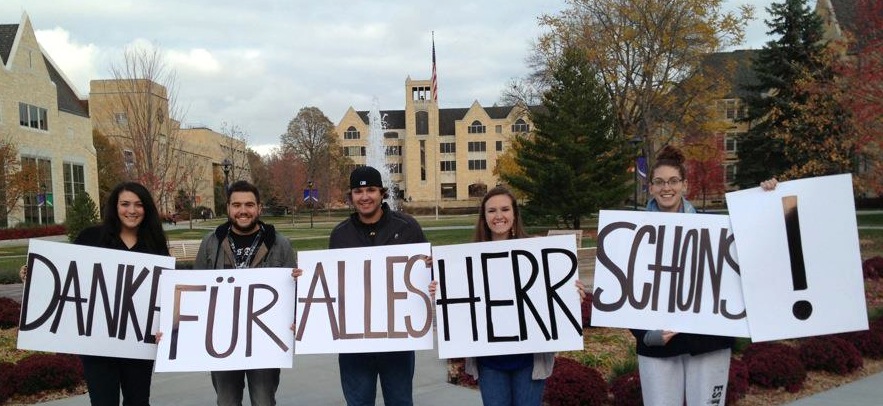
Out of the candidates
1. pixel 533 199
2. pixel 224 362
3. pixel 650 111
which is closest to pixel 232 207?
pixel 224 362

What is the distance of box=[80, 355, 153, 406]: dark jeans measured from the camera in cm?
397

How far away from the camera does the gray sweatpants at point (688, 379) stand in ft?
11.2

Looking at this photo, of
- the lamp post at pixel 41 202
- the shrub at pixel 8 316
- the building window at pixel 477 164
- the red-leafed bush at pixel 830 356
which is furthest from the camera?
the building window at pixel 477 164

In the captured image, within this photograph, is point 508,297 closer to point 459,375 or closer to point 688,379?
point 688,379

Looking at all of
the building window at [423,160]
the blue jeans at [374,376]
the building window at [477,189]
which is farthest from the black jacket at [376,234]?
the building window at [423,160]

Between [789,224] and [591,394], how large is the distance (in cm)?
244

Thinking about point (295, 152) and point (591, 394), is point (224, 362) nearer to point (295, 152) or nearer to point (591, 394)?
point (591, 394)

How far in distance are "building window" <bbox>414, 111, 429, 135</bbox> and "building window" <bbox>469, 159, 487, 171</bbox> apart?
8.17 metres

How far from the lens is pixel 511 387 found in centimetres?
379

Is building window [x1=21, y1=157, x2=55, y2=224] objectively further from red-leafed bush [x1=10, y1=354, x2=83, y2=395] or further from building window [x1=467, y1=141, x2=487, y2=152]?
building window [x1=467, y1=141, x2=487, y2=152]

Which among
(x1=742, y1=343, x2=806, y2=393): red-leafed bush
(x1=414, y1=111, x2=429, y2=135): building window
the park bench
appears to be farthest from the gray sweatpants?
(x1=414, y1=111, x2=429, y2=135): building window

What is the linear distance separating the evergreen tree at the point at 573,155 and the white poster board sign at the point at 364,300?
954 inches

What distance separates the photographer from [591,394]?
5.41 metres

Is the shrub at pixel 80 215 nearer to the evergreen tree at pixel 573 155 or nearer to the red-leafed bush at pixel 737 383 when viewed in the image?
the evergreen tree at pixel 573 155
